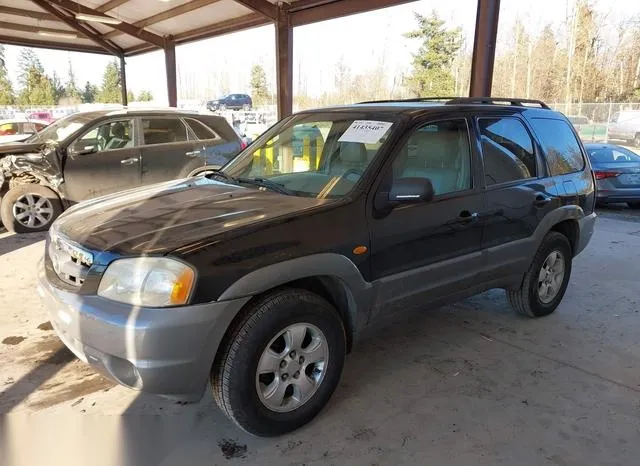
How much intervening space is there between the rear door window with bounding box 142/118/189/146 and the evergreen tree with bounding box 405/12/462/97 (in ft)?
92.0

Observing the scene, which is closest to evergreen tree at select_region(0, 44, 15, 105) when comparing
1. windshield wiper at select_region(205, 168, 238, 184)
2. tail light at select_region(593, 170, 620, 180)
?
tail light at select_region(593, 170, 620, 180)

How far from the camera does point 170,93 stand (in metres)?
16.6

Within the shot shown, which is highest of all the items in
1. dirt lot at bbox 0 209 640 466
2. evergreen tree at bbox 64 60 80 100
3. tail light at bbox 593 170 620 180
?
evergreen tree at bbox 64 60 80 100

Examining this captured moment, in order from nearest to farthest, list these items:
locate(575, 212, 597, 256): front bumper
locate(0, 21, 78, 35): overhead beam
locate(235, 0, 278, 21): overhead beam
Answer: locate(575, 212, 597, 256): front bumper → locate(235, 0, 278, 21): overhead beam → locate(0, 21, 78, 35): overhead beam

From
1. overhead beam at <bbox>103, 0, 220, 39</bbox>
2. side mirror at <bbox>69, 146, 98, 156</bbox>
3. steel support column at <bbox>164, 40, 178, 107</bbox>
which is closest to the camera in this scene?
side mirror at <bbox>69, 146, 98, 156</bbox>

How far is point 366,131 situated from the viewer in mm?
3229

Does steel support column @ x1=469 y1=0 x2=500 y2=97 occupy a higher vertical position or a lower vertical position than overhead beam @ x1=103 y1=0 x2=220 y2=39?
lower

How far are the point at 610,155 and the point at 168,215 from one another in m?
10.6

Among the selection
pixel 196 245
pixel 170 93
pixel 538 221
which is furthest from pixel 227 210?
pixel 170 93

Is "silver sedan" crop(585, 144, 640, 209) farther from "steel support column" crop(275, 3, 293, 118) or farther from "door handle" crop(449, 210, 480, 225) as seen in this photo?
"door handle" crop(449, 210, 480, 225)

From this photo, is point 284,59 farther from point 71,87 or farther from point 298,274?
point 71,87

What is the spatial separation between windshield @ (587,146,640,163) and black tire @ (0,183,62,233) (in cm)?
1015

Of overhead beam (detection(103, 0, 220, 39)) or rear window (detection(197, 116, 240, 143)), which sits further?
overhead beam (detection(103, 0, 220, 39))

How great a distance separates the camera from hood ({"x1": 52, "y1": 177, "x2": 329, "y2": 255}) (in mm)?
2416
